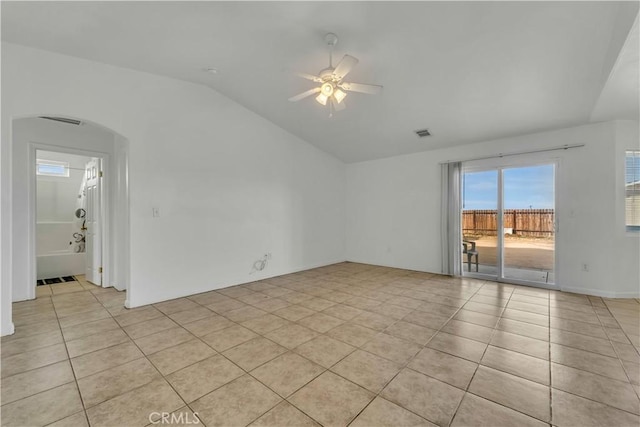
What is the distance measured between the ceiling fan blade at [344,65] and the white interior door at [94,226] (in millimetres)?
4394

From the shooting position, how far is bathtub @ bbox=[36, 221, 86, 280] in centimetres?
493

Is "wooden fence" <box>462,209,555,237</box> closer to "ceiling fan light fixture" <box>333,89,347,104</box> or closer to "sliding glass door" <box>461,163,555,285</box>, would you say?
"sliding glass door" <box>461,163,555,285</box>

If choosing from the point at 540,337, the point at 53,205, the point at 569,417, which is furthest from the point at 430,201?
the point at 53,205

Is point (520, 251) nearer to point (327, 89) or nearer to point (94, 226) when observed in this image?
point (327, 89)

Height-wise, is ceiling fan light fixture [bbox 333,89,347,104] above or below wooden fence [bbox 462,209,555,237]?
above

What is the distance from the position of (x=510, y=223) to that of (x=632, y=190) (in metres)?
1.56

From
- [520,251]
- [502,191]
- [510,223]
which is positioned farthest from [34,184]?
[520,251]

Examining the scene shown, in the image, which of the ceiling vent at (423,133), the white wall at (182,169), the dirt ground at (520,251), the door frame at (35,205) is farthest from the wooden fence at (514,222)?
the door frame at (35,205)

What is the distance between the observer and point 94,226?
15.0 ft

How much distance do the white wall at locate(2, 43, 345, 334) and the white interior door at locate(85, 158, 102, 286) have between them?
94 centimetres

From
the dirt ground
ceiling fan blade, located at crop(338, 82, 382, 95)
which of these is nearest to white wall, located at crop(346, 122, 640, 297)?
the dirt ground

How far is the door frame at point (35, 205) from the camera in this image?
372 cm

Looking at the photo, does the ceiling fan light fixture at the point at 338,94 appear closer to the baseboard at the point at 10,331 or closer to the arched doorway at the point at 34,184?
the arched doorway at the point at 34,184

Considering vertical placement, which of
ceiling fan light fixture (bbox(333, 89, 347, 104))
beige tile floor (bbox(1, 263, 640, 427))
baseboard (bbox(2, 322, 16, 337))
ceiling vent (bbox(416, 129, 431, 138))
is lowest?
beige tile floor (bbox(1, 263, 640, 427))
